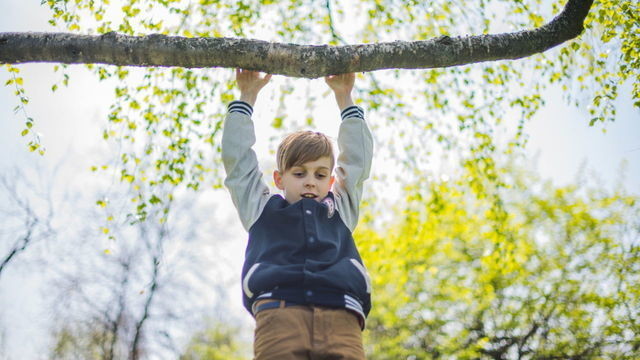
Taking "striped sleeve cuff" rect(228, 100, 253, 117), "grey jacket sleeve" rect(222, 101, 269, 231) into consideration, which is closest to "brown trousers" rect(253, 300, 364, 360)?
"grey jacket sleeve" rect(222, 101, 269, 231)

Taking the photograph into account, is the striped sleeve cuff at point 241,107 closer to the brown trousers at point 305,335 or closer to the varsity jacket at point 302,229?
the varsity jacket at point 302,229

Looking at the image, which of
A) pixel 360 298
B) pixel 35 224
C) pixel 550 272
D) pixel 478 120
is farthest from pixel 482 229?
pixel 360 298

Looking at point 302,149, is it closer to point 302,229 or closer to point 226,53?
point 302,229

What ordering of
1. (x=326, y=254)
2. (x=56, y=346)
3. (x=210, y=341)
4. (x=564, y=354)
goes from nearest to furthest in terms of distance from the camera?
(x=326, y=254)
(x=564, y=354)
(x=56, y=346)
(x=210, y=341)

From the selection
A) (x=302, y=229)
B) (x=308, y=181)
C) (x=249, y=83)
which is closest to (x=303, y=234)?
(x=302, y=229)

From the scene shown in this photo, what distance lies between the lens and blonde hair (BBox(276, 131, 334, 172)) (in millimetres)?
2559

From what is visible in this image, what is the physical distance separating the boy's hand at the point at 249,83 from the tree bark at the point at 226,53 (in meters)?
0.15

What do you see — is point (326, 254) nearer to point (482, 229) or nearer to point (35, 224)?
point (482, 229)

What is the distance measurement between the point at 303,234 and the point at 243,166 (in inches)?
18.7

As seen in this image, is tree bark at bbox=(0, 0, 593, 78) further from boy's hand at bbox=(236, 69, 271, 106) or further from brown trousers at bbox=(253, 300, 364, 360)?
brown trousers at bbox=(253, 300, 364, 360)

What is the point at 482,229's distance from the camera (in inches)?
595

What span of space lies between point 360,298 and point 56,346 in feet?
55.2

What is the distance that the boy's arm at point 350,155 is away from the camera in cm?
269

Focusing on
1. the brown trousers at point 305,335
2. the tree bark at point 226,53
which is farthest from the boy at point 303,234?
the tree bark at point 226,53
